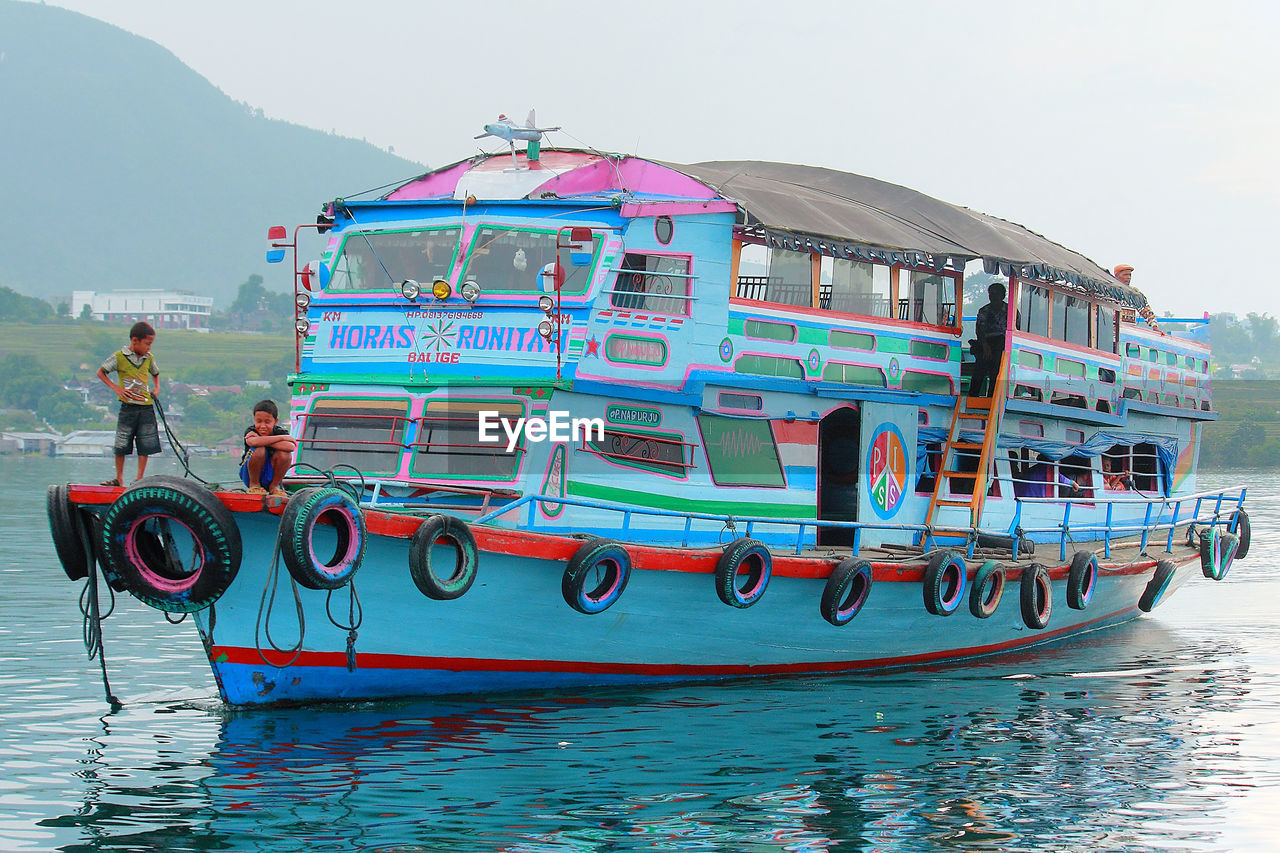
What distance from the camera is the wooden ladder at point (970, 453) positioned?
1455cm

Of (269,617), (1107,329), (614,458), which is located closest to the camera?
(269,617)

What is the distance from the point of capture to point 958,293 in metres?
14.8

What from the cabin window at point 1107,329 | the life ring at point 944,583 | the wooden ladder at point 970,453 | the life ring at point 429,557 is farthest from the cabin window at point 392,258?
the cabin window at point 1107,329

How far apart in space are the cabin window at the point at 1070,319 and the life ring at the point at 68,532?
11.4m

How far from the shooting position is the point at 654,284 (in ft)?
39.5

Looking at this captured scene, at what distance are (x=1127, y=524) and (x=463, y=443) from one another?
1079cm

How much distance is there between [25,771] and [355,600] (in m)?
2.50

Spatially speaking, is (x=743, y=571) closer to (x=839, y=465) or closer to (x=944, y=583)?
(x=944, y=583)

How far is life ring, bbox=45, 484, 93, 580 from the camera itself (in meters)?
9.37

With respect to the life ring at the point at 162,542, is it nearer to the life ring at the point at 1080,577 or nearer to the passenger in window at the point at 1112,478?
the life ring at the point at 1080,577

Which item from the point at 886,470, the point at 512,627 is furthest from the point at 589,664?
the point at 886,470

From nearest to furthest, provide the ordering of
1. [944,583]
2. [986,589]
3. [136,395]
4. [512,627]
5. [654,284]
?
[136,395], [512,627], [654,284], [944,583], [986,589]

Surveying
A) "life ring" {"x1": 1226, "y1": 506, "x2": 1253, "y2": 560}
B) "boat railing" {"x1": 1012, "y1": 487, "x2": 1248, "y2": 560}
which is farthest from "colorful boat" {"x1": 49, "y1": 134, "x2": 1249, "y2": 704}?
"life ring" {"x1": 1226, "y1": 506, "x2": 1253, "y2": 560}

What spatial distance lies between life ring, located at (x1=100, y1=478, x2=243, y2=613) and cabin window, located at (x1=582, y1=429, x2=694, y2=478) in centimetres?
347
